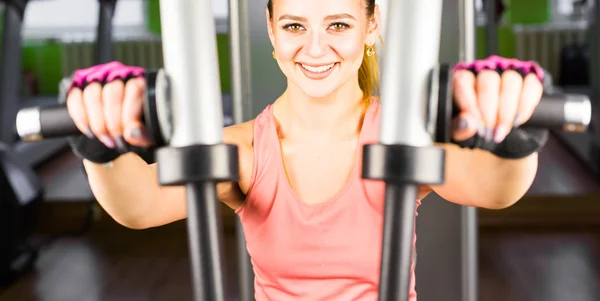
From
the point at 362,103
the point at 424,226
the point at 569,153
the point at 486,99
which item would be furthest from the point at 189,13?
the point at 569,153

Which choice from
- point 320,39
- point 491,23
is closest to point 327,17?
point 320,39

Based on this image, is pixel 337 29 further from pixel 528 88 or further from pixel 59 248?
pixel 59 248

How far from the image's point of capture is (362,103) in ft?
3.39

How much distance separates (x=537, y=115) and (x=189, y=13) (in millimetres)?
262

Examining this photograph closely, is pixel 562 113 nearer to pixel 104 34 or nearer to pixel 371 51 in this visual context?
pixel 371 51

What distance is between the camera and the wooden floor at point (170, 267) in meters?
3.20

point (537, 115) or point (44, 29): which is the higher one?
point (44, 29)

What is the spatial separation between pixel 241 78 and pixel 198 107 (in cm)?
80

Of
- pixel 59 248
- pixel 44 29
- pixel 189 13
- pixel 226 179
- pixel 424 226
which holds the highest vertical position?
pixel 44 29

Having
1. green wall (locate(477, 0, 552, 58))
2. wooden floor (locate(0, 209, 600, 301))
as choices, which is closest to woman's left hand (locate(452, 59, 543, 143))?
wooden floor (locate(0, 209, 600, 301))

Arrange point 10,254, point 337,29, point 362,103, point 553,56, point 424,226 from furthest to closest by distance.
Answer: point 553,56 → point 10,254 → point 424,226 → point 362,103 → point 337,29

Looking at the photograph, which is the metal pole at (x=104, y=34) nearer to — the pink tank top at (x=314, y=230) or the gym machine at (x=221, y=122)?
the pink tank top at (x=314, y=230)

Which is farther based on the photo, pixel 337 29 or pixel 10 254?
pixel 10 254

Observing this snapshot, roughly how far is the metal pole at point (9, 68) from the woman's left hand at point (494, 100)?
10.9ft
